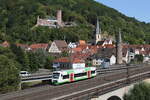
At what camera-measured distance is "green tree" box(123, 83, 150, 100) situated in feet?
121

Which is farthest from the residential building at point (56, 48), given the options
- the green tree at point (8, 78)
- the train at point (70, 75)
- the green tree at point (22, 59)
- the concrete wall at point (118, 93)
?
the concrete wall at point (118, 93)

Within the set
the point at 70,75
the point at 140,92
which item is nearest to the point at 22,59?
the point at 70,75

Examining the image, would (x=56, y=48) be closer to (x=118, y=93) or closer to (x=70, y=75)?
(x=70, y=75)

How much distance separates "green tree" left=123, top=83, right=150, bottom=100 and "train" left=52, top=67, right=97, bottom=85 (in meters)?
9.68

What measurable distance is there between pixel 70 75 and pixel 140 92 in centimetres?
1115

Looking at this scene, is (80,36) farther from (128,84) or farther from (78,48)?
(128,84)

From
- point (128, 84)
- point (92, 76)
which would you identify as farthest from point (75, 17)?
point (128, 84)

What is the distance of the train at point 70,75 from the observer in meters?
43.2

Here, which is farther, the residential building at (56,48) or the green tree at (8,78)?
the residential building at (56,48)

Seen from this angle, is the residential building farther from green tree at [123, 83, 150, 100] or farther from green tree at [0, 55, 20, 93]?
green tree at [123, 83, 150, 100]

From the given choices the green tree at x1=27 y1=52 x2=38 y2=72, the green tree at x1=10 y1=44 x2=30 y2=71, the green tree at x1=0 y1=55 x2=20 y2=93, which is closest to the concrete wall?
the green tree at x1=0 y1=55 x2=20 y2=93

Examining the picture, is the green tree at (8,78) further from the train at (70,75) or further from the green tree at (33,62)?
the green tree at (33,62)

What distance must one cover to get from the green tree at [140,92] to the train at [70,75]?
968 centimetres

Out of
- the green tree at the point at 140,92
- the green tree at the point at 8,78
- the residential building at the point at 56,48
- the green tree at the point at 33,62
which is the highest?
the residential building at the point at 56,48
